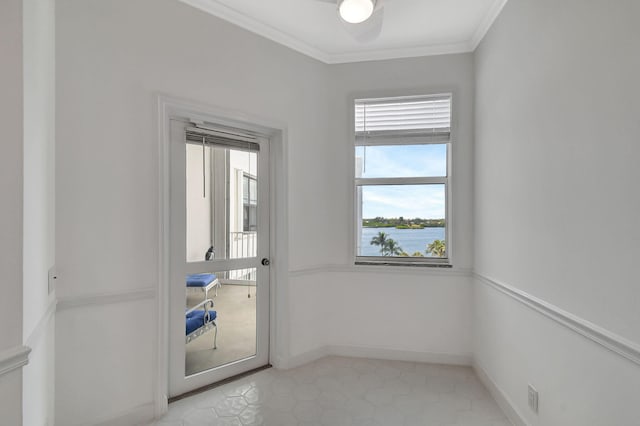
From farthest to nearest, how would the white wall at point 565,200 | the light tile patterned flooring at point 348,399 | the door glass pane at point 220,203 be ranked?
the door glass pane at point 220,203 < the light tile patterned flooring at point 348,399 < the white wall at point 565,200

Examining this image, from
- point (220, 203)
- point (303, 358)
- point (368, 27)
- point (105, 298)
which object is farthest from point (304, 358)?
point (368, 27)

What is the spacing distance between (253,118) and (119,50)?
3.00ft

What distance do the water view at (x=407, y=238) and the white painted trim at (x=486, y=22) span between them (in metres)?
1.57

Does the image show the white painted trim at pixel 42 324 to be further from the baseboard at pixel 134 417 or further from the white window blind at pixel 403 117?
the white window blind at pixel 403 117

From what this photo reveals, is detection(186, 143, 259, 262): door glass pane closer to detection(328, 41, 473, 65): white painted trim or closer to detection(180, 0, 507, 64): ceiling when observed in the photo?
detection(180, 0, 507, 64): ceiling

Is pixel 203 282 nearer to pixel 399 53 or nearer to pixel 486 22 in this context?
pixel 399 53

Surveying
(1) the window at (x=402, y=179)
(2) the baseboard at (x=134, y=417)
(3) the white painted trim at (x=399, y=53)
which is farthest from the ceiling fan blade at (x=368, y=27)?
(2) the baseboard at (x=134, y=417)

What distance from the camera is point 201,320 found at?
2369 millimetres

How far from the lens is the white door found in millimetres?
2268

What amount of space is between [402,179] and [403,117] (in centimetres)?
56

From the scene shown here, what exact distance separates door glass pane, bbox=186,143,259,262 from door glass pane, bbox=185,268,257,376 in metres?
0.19

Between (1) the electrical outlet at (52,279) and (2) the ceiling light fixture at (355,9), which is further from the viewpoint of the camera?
(2) the ceiling light fixture at (355,9)

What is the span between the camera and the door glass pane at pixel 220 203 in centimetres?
235
